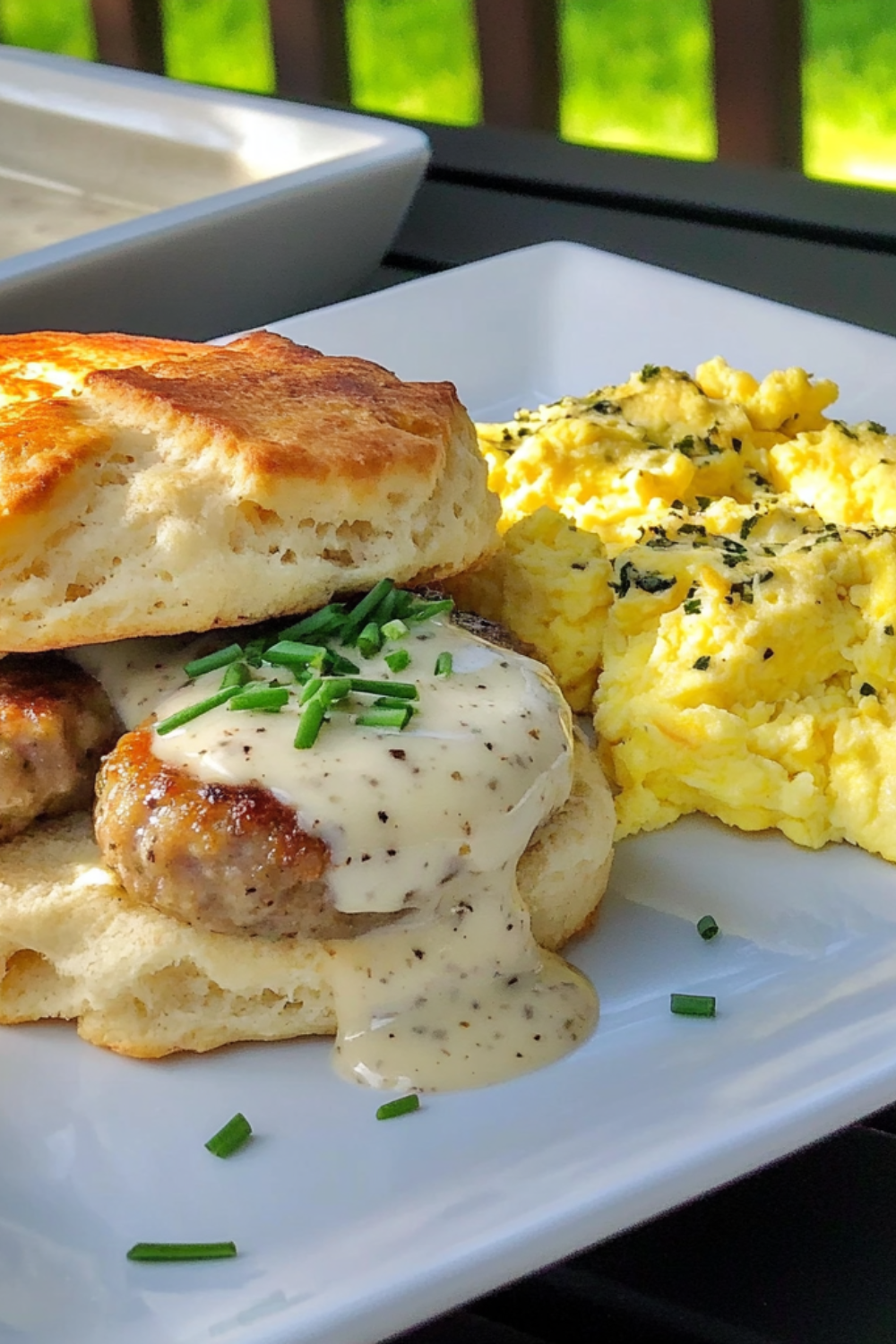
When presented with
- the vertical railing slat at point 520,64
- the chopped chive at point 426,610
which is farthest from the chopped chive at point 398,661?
the vertical railing slat at point 520,64

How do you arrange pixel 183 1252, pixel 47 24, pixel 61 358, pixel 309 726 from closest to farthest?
pixel 183 1252, pixel 309 726, pixel 61 358, pixel 47 24

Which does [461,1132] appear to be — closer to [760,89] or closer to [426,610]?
[426,610]

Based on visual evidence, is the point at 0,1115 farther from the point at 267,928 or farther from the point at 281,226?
the point at 281,226

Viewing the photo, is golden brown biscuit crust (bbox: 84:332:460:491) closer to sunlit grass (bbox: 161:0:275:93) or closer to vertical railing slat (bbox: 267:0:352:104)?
vertical railing slat (bbox: 267:0:352:104)

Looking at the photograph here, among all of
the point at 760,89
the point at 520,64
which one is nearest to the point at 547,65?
the point at 520,64

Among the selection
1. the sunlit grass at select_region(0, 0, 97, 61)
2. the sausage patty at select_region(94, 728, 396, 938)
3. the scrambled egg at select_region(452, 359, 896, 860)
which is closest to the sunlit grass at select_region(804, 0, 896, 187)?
the sunlit grass at select_region(0, 0, 97, 61)
